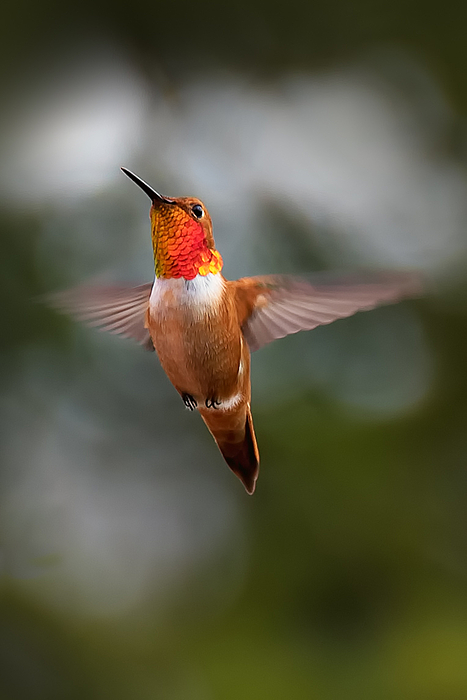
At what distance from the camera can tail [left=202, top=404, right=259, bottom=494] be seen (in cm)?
86

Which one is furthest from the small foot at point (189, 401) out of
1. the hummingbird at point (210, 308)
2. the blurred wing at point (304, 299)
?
the blurred wing at point (304, 299)

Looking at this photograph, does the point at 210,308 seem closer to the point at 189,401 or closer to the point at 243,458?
the point at 189,401

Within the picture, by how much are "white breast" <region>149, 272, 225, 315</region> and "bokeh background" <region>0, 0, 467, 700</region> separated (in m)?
1.35

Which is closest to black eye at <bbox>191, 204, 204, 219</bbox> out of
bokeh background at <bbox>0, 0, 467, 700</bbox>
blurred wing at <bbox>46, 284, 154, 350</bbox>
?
blurred wing at <bbox>46, 284, 154, 350</bbox>

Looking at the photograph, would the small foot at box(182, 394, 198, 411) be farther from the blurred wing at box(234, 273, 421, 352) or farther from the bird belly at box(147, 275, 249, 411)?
the blurred wing at box(234, 273, 421, 352)

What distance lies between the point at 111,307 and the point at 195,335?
0.64 feet

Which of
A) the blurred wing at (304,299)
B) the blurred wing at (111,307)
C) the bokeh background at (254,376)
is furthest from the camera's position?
the bokeh background at (254,376)

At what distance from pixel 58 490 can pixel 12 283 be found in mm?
718

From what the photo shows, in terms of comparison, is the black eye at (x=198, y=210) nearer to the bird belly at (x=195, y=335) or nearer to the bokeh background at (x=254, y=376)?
the bird belly at (x=195, y=335)

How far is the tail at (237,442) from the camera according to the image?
0.86 m

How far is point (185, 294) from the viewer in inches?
26.4

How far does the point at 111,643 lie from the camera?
228cm

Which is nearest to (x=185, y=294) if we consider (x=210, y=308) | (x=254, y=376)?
(x=210, y=308)

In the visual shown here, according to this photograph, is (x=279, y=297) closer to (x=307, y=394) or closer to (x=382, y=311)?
(x=307, y=394)
